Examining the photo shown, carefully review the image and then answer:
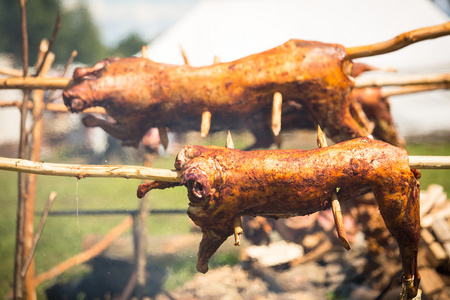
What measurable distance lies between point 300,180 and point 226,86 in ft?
3.58

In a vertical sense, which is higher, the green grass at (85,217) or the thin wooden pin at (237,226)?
the thin wooden pin at (237,226)

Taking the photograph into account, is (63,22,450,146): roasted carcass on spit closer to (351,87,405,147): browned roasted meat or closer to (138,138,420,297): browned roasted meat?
(138,138,420,297): browned roasted meat

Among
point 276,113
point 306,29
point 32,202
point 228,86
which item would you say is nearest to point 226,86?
point 228,86

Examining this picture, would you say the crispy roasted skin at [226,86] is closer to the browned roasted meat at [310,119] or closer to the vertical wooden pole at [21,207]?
the browned roasted meat at [310,119]

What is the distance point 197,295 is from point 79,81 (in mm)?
2476

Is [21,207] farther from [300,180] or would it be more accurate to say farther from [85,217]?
[85,217]

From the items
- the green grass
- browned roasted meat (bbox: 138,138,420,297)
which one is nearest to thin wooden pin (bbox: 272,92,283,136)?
browned roasted meat (bbox: 138,138,420,297)

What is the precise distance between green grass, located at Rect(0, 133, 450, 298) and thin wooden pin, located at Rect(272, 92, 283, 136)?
249 centimetres

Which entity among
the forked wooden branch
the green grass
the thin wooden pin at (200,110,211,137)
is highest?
the forked wooden branch

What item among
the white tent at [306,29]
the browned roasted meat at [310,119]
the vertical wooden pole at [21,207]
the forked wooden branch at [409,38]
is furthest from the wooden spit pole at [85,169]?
the white tent at [306,29]

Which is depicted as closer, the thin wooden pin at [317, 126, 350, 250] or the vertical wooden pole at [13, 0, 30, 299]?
the thin wooden pin at [317, 126, 350, 250]

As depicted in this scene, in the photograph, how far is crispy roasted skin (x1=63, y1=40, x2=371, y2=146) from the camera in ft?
10.1

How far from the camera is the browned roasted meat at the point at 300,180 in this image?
2398mm

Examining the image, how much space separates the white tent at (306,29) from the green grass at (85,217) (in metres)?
2.62
